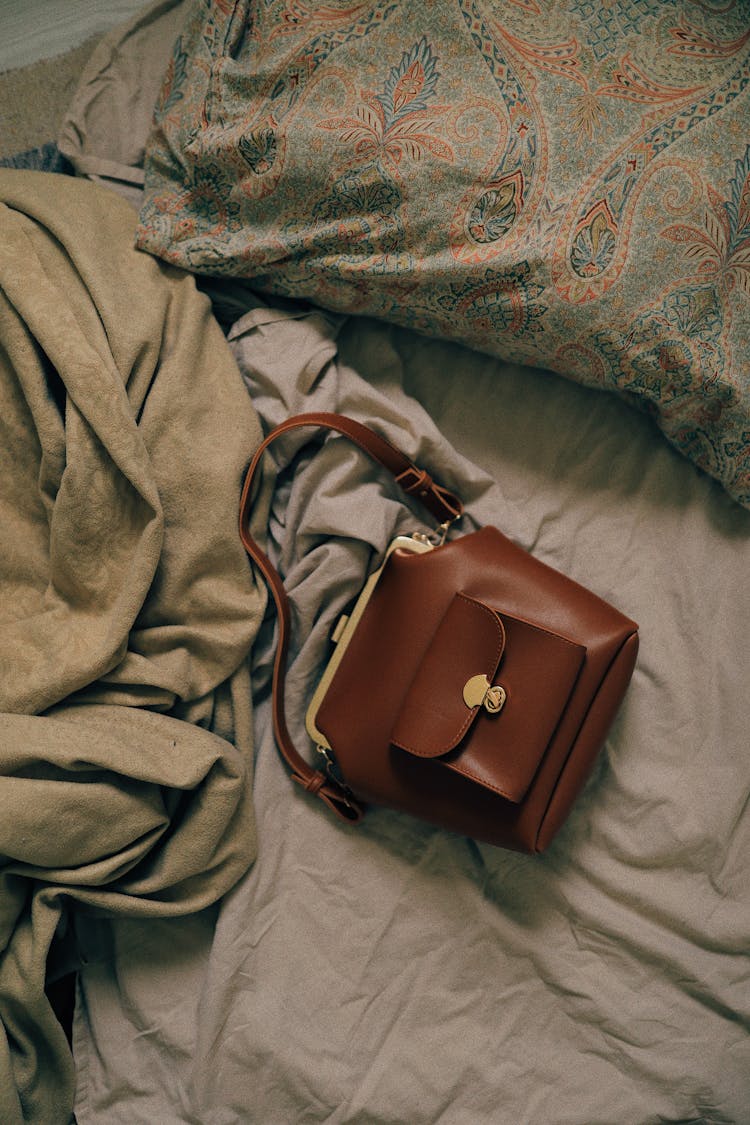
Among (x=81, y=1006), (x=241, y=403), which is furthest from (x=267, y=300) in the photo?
(x=81, y=1006)

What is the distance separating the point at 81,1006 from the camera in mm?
835

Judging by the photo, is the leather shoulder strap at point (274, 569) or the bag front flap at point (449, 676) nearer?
the bag front flap at point (449, 676)

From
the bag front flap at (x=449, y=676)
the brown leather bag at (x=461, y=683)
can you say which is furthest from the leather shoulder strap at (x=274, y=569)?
the bag front flap at (x=449, y=676)

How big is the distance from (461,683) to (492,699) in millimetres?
33

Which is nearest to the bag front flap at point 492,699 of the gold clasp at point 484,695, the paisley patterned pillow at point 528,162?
the gold clasp at point 484,695

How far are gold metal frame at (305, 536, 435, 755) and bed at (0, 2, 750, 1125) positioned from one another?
→ 0.02m

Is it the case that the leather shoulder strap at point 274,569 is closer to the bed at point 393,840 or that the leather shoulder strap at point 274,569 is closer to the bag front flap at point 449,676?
the bed at point 393,840

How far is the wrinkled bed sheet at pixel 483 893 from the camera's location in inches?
30.6

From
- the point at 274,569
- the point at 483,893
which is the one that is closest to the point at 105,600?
the point at 274,569

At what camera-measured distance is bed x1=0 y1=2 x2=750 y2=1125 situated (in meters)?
0.77

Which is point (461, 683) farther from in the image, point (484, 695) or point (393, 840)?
point (393, 840)

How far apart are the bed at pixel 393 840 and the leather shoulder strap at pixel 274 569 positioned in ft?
0.07

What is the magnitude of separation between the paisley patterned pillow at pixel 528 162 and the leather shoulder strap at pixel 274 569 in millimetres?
150

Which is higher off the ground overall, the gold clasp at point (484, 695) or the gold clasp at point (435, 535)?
the gold clasp at point (435, 535)
